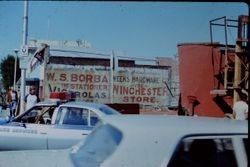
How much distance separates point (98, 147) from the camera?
11.6 ft

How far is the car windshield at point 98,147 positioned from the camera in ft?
11.1

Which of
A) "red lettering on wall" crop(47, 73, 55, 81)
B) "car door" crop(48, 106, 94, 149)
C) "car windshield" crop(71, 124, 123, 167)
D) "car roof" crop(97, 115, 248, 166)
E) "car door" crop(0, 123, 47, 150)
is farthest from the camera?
"red lettering on wall" crop(47, 73, 55, 81)

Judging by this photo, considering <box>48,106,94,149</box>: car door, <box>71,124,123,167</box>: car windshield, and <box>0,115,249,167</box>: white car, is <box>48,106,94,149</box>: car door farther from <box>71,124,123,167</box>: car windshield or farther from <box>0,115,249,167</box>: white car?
<box>0,115,249,167</box>: white car

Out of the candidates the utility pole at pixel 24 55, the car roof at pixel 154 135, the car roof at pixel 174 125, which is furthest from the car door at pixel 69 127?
the utility pole at pixel 24 55

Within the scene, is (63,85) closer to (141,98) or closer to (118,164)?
(141,98)

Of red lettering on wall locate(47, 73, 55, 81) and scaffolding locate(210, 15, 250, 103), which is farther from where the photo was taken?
red lettering on wall locate(47, 73, 55, 81)

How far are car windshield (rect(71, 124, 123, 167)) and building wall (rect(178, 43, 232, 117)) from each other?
1303cm

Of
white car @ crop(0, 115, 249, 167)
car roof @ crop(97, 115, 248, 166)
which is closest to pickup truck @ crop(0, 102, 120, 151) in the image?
white car @ crop(0, 115, 249, 167)

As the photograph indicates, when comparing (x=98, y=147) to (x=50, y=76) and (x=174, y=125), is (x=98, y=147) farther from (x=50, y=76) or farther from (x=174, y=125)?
(x=50, y=76)

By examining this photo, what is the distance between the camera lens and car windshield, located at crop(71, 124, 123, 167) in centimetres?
337

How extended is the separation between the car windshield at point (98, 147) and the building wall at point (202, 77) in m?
13.0

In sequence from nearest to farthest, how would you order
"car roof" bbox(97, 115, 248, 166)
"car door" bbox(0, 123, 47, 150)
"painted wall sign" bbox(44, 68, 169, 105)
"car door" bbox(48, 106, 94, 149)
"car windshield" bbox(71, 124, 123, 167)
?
"car roof" bbox(97, 115, 248, 166) < "car windshield" bbox(71, 124, 123, 167) < "car door" bbox(48, 106, 94, 149) < "car door" bbox(0, 123, 47, 150) < "painted wall sign" bbox(44, 68, 169, 105)

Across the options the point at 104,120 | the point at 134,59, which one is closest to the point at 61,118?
the point at 104,120

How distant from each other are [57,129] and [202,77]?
9.04 meters
